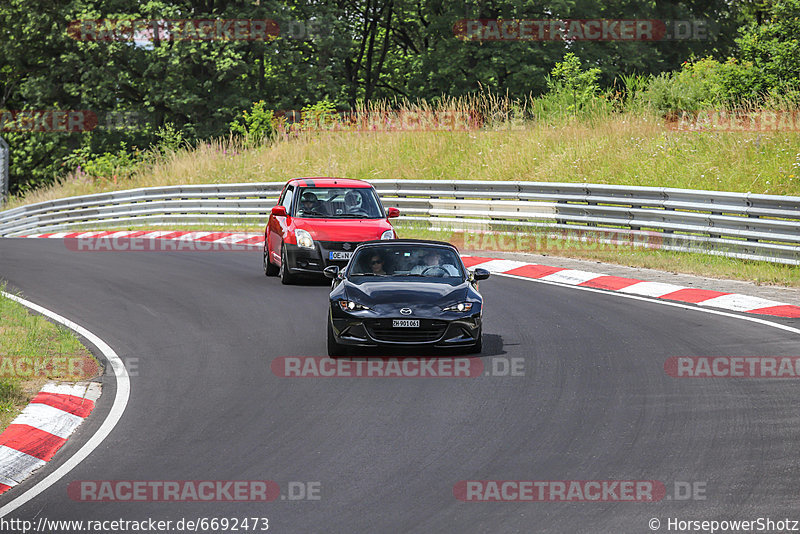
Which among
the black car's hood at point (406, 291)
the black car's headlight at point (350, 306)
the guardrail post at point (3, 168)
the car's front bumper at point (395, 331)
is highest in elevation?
the black car's hood at point (406, 291)

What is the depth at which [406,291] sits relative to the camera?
39.5 ft

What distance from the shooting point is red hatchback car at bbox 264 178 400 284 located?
58.3 ft

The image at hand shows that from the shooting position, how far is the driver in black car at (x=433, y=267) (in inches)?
506

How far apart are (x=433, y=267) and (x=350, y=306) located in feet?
5.07

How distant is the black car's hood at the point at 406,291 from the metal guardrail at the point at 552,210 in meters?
7.50

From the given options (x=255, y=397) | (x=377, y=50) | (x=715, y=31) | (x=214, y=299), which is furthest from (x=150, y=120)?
(x=255, y=397)

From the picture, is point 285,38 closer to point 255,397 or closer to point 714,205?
point 714,205

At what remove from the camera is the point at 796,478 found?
731 cm
